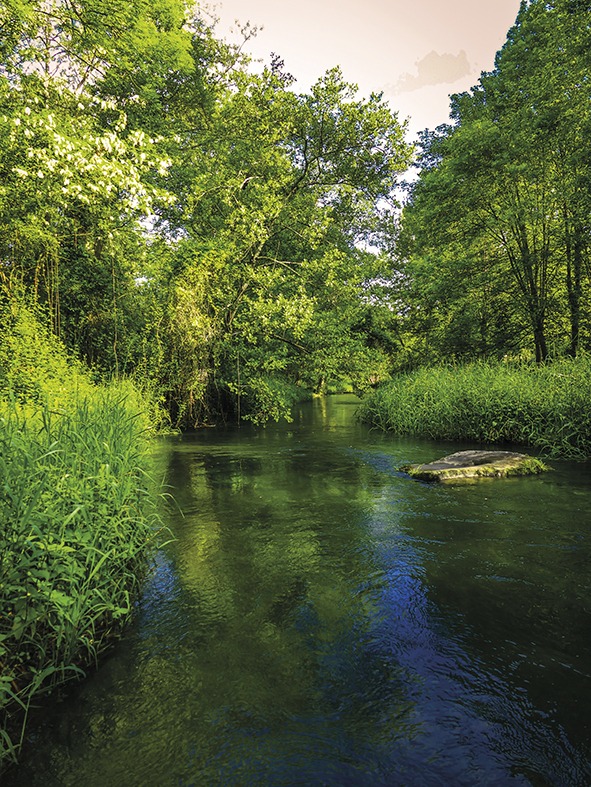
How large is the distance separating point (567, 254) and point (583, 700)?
19938mm

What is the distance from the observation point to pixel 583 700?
9.09 ft

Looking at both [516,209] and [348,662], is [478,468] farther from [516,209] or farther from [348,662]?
[516,209]

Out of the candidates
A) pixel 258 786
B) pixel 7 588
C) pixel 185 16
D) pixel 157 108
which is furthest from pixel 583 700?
pixel 185 16

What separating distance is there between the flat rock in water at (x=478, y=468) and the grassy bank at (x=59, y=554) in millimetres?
5448

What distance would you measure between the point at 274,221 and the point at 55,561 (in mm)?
16819

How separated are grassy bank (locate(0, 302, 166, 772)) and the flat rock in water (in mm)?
5448

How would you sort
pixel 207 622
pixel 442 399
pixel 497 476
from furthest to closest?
pixel 442 399 → pixel 497 476 → pixel 207 622

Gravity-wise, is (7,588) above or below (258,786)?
above

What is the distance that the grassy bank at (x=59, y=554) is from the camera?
9.11ft

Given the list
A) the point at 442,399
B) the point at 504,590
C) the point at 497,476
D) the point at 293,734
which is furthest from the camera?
the point at 442,399

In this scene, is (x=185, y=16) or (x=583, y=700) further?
(x=185, y=16)

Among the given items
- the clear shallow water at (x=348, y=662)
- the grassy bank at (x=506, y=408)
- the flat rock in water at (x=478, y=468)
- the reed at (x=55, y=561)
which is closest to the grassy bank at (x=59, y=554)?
the reed at (x=55, y=561)

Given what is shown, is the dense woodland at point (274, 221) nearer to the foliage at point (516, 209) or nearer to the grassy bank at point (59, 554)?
the foliage at point (516, 209)

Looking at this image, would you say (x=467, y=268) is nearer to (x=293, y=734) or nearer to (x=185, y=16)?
(x=185, y=16)
